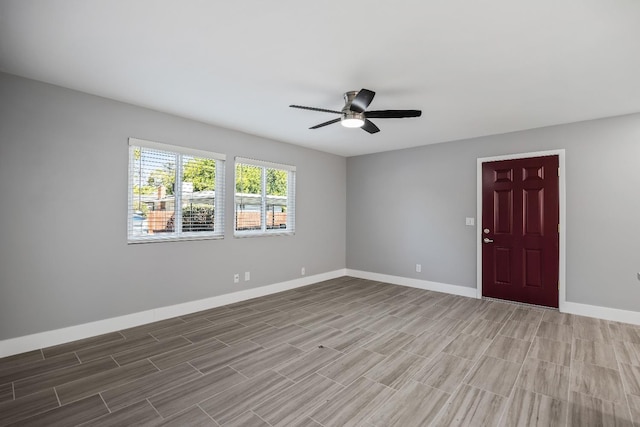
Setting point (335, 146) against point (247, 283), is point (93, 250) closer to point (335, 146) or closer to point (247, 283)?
point (247, 283)

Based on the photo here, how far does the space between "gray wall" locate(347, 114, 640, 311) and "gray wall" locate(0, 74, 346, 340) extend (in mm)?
3009

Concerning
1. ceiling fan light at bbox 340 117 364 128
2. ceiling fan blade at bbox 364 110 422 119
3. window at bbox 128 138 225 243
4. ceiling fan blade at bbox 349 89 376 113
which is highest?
ceiling fan blade at bbox 349 89 376 113

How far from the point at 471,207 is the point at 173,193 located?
4580 mm

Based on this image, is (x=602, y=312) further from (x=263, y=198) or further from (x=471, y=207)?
(x=263, y=198)

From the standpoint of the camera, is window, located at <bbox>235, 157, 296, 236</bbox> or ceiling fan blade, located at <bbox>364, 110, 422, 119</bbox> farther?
window, located at <bbox>235, 157, 296, 236</bbox>

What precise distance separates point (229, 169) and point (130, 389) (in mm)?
3022

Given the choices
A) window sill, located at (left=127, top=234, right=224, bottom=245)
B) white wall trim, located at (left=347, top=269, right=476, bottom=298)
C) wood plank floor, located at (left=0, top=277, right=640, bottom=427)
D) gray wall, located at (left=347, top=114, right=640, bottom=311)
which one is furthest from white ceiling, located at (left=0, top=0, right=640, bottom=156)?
white wall trim, located at (left=347, top=269, right=476, bottom=298)

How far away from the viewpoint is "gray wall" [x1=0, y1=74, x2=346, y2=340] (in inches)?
113

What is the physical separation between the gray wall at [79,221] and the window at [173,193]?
11 centimetres

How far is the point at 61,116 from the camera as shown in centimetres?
313

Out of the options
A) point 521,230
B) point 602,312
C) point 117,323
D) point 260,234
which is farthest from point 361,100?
point 602,312

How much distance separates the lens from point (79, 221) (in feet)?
A: 10.6

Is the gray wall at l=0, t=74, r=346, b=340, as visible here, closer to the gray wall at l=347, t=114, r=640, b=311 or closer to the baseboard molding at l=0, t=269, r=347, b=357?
the baseboard molding at l=0, t=269, r=347, b=357

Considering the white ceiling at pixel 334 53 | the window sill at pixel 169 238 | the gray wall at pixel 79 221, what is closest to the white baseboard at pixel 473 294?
the white ceiling at pixel 334 53
